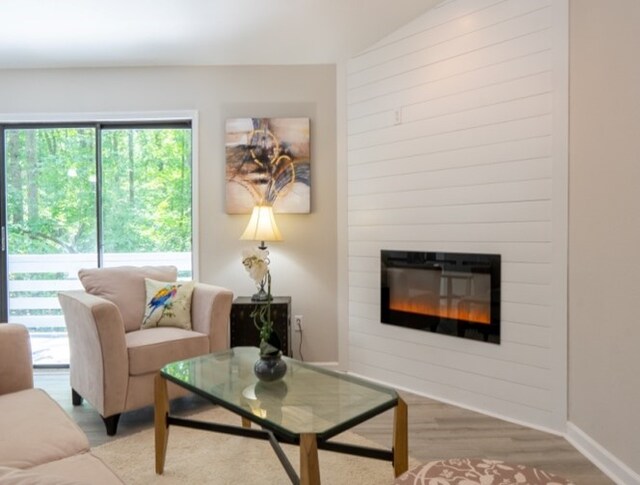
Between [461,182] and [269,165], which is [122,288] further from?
[461,182]

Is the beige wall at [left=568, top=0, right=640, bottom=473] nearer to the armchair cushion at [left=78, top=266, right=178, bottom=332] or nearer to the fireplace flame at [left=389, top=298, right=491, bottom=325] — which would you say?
the fireplace flame at [left=389, top=298, right=491, bottom=325]

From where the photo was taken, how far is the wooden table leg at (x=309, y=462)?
1.31m

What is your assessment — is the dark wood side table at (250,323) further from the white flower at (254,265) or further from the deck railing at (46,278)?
the white flower at (254,265)

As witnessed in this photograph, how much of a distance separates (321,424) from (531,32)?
7.81 feet

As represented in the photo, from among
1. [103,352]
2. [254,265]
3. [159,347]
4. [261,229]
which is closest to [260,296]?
[261,229]

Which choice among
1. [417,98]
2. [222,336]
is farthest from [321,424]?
[417,98]

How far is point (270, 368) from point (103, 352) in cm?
104

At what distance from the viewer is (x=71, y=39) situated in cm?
305

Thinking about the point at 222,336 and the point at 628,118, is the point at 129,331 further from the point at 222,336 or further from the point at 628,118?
the point at 628,118

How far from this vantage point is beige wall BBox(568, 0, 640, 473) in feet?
6.13

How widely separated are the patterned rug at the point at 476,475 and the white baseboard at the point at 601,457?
106cm

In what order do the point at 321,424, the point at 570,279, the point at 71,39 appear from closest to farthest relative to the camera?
the point at 321,424
the point at 570,279
the point at 71,39

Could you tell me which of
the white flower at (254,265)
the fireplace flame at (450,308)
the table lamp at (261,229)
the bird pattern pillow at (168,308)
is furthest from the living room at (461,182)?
the white flower at (254,265)

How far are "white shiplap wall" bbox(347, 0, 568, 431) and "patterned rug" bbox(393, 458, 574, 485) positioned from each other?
1.39 meters
